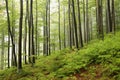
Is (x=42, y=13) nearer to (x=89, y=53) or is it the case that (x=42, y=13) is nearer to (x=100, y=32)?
(x=100, y=32)

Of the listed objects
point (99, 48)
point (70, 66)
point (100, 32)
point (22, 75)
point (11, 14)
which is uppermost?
point (11, 14)

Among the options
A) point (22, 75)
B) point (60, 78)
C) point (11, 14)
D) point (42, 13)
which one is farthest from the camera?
point (42, 13)

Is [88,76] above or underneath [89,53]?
underneath

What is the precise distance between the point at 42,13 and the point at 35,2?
4501mm

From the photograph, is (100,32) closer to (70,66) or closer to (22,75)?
(70,66)

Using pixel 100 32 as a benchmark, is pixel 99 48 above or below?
below

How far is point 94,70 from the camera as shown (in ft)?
36.1

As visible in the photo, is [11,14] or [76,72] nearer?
[76,72]

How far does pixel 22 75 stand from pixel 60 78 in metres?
3.63

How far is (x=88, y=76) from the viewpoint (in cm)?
1058

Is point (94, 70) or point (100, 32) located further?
point (100, 32)

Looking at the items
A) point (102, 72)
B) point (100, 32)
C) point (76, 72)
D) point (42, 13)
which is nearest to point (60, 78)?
point (76, 72)

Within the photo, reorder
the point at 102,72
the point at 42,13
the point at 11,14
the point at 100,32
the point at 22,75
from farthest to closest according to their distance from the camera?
1. the point at 42,13
2. the point at 11,14
3. the point at 100,32
4. the point at 22,75
5. the point at 102,72

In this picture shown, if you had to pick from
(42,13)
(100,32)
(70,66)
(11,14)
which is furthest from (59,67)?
(42,13)
